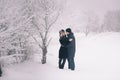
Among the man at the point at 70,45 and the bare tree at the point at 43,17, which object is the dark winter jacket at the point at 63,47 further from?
the bare tree at the point at 43,17

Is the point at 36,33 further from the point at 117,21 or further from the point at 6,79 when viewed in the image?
the point at 117,21

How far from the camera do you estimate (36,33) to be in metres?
12.7

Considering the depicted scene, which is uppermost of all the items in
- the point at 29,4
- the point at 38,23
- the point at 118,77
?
the point at 29,4

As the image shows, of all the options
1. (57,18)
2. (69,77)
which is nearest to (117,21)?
(57,18)

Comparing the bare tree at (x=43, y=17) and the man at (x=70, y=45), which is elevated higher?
the bare tree at (x=43, y=17)

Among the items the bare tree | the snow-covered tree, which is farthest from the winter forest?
the snow-covered tree

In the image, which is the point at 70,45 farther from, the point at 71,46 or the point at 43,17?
the point at 43,17

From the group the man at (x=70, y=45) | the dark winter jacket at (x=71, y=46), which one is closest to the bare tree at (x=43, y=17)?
the man at (x=70, y=45)

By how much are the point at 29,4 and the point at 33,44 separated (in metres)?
2.07

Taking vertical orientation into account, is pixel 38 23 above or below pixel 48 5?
below

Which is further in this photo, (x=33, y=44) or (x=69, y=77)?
(x=33, y=44)

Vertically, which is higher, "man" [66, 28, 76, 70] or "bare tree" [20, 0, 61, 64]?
"bare tree" [20, 0, 61, 64]

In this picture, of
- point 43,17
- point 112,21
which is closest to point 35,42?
point 43,17

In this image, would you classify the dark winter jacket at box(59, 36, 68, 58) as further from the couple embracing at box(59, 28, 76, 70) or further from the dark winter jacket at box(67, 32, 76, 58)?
the dark winter jacket at box(67, 32, 76, 58)
